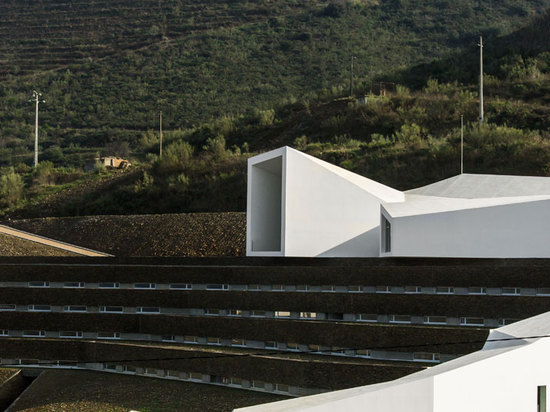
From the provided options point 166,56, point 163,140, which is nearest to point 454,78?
point 163,140

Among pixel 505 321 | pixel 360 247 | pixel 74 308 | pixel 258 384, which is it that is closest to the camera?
pixel 505 321

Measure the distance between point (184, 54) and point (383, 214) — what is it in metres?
49.9

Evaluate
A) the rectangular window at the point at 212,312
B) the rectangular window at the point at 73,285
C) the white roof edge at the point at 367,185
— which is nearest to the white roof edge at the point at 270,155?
the white roof edge at the point at 367,185

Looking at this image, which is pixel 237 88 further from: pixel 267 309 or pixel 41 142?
pixel 267 309

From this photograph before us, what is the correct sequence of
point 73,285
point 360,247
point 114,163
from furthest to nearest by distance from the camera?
point 114,163 < point 73,285 < point 360,247

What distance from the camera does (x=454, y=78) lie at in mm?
48125

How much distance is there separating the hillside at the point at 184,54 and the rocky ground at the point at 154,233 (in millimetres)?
21587

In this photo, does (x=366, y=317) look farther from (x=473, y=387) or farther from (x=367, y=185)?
(x=473, y=387)

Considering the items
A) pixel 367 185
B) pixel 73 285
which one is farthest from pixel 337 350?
pixel 73 285

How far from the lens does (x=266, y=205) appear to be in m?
23.1

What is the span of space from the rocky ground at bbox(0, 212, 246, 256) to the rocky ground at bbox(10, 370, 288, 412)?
9.65 m

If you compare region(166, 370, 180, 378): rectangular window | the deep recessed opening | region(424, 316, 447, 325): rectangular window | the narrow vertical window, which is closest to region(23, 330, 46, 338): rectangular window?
region(166, 370, 180, 378): rectangular window

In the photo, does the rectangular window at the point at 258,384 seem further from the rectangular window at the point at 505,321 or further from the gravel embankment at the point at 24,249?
the gravel embankment at the point at 24,249

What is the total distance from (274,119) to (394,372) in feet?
114
